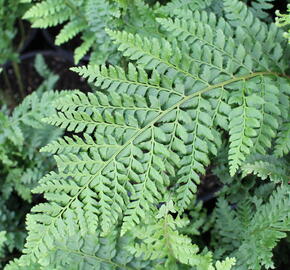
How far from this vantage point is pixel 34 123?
94.9 inches

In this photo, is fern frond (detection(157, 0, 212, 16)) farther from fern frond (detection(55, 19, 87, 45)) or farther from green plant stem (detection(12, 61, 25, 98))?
green plant stem (detection(12, 61, 25, 98))

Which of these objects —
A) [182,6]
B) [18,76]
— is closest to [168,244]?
[182,6]

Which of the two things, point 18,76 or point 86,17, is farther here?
point 18,76

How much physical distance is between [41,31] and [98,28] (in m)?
1.35

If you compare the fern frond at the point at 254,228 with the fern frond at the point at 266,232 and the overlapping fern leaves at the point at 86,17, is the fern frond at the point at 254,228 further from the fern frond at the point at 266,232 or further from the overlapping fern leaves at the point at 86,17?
the overlapping fern leaves at the point at 86,17

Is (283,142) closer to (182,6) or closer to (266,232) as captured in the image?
(266,232)

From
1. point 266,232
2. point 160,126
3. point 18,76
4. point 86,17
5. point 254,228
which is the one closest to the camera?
point 160,126

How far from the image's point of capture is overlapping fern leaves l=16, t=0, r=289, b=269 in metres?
1.66

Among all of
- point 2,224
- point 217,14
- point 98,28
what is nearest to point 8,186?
point 2,224

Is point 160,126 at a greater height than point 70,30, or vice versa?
point 160,126

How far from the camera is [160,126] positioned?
1734 millimetres

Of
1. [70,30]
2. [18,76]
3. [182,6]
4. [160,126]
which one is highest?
[182,6]

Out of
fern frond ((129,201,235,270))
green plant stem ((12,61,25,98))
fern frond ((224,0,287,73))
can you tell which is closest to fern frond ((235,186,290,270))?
fern frond ((129,201,235,270))

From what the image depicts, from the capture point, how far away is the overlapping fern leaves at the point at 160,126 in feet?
5.45
